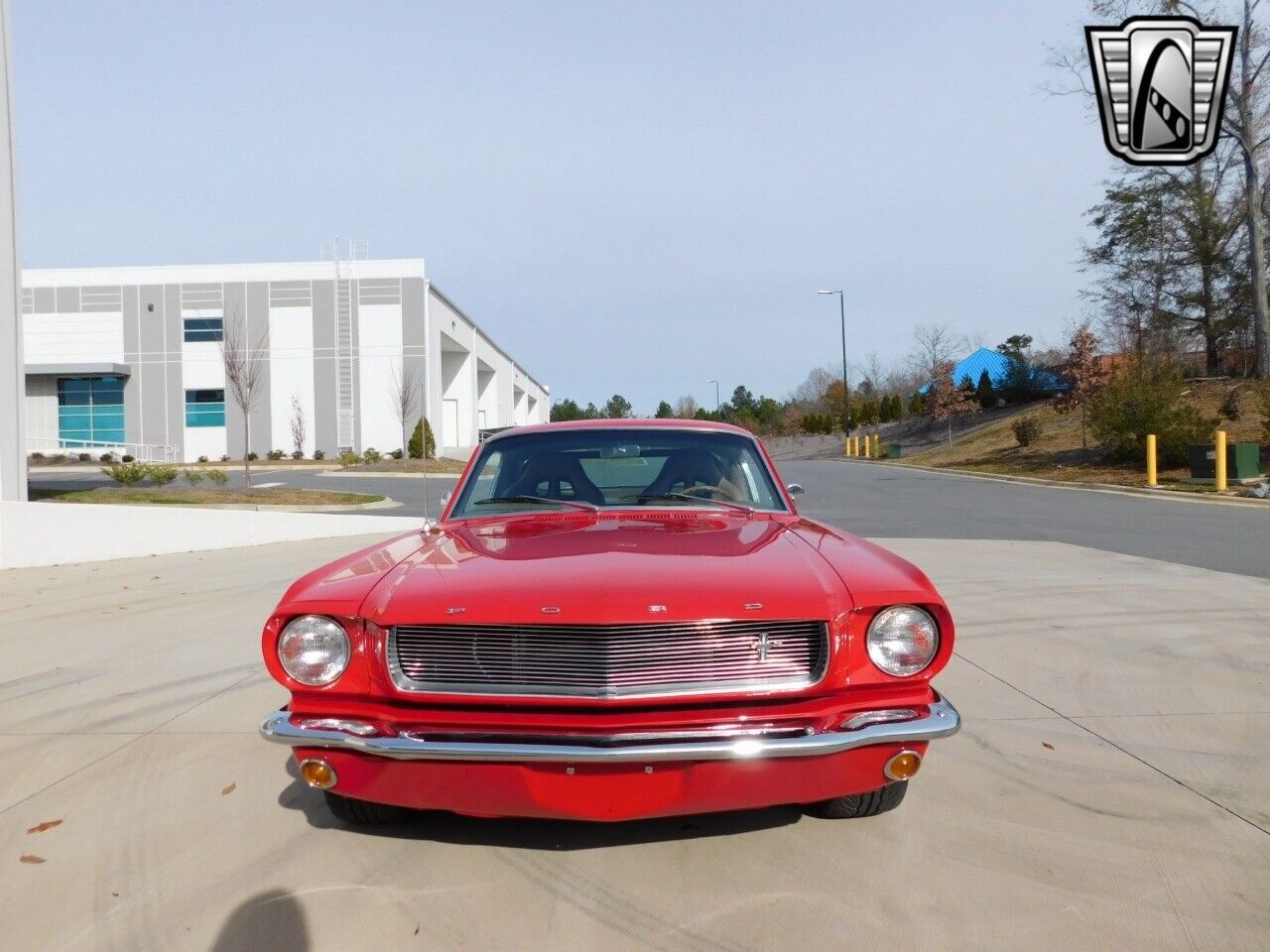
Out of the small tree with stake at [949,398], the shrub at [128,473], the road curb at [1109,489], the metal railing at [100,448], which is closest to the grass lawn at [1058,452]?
the road curb at [1109,489]

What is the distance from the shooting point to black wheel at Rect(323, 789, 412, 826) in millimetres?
3219

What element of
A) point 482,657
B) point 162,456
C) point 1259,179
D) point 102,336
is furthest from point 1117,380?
point 102,336

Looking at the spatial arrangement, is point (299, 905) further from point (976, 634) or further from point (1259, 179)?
point (1259, 179)

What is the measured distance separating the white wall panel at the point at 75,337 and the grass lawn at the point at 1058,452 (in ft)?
121

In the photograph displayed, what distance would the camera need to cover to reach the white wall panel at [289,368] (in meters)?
44.3

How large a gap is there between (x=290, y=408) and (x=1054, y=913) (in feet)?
149

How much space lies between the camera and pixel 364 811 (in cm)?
324

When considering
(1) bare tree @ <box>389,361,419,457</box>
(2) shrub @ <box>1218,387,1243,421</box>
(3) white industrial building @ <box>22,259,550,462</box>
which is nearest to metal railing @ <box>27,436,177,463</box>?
(3) white industrial building @ <box>22,259,550,462</box>

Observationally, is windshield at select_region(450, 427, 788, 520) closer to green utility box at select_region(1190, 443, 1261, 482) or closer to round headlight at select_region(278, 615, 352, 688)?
round headlight at select_region(278, 615, 352, 688)

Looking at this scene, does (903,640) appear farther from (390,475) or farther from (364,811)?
(390,475)

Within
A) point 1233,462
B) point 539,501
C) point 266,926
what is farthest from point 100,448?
point 266,926

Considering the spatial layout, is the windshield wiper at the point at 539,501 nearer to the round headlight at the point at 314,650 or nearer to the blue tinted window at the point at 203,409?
the round headlight at the point at 314,650

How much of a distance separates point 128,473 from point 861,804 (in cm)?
1939

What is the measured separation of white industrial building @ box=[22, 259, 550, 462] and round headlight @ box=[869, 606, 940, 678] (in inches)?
1613
